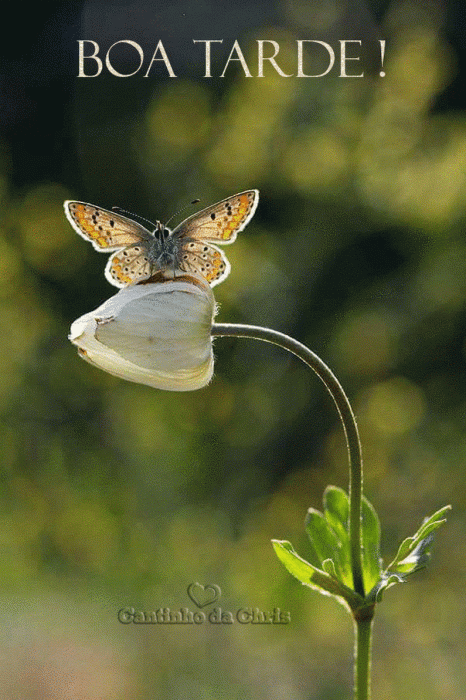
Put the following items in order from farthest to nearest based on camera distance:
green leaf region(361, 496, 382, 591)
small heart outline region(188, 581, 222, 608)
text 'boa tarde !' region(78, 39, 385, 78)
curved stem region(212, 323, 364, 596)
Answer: text 'boa tarde !' region(78, 39, 385, 78) < small heart outline region(188, 581, 222, 608) < green leaf region(361, 496, 382, 591) < curved stem region(212, 323, 364, 596)

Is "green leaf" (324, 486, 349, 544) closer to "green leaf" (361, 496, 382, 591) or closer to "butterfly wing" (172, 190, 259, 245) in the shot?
"green leaf" (361, 496, 382, 591)

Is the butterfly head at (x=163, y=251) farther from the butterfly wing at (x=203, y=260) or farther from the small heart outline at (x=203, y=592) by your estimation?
the small heart outline at (x=203, y=592)

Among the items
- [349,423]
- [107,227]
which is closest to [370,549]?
[349,423]

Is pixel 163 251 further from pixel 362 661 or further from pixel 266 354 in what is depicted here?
pixel 266 354

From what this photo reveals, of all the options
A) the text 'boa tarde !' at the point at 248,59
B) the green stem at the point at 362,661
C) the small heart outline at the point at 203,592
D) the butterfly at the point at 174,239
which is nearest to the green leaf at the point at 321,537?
the green stem at the point at 362,661

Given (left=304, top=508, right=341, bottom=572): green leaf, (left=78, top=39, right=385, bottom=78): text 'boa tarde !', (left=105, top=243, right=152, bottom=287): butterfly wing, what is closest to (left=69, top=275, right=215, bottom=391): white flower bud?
(left=105, top=243, right=152, bottom=287): butterfly wing

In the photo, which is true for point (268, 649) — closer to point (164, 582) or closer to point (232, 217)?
point (164, 582)
